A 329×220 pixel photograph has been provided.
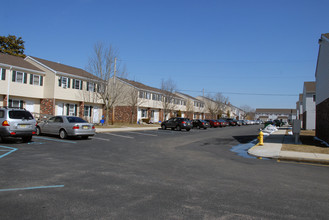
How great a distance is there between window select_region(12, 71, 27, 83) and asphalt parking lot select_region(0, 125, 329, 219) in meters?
19.5

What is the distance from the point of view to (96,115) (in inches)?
1419

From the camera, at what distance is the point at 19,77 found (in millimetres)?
26547

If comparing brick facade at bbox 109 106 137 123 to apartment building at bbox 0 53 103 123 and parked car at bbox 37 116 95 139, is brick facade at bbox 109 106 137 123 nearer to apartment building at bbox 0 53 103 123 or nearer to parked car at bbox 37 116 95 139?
apartment building at bbox 0 53 103 123

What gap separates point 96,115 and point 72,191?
31363mm

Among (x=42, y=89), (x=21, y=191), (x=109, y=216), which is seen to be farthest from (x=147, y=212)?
(x=42, y=89)

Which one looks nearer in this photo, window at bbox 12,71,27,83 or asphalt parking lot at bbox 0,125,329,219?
asphalt parking lot at bbox 0,125,329,219

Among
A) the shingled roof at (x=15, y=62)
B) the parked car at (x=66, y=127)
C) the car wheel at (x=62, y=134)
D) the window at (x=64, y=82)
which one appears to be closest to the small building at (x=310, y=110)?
the parked car at (x=66, y=127)

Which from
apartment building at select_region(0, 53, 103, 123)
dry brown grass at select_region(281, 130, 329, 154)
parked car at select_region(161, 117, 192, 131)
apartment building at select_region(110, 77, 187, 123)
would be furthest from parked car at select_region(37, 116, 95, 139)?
apartment building at select_region(110, 77, 187, 123)

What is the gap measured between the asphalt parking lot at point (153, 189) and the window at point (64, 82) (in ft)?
69.3

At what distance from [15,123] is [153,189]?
10136 millimetres

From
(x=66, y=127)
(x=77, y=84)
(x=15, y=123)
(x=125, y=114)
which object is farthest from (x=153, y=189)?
(x=125, y=114)

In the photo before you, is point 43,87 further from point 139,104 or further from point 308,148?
point 308,148

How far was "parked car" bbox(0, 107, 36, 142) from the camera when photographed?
12.8 m

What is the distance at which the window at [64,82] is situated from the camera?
29.2 metres
